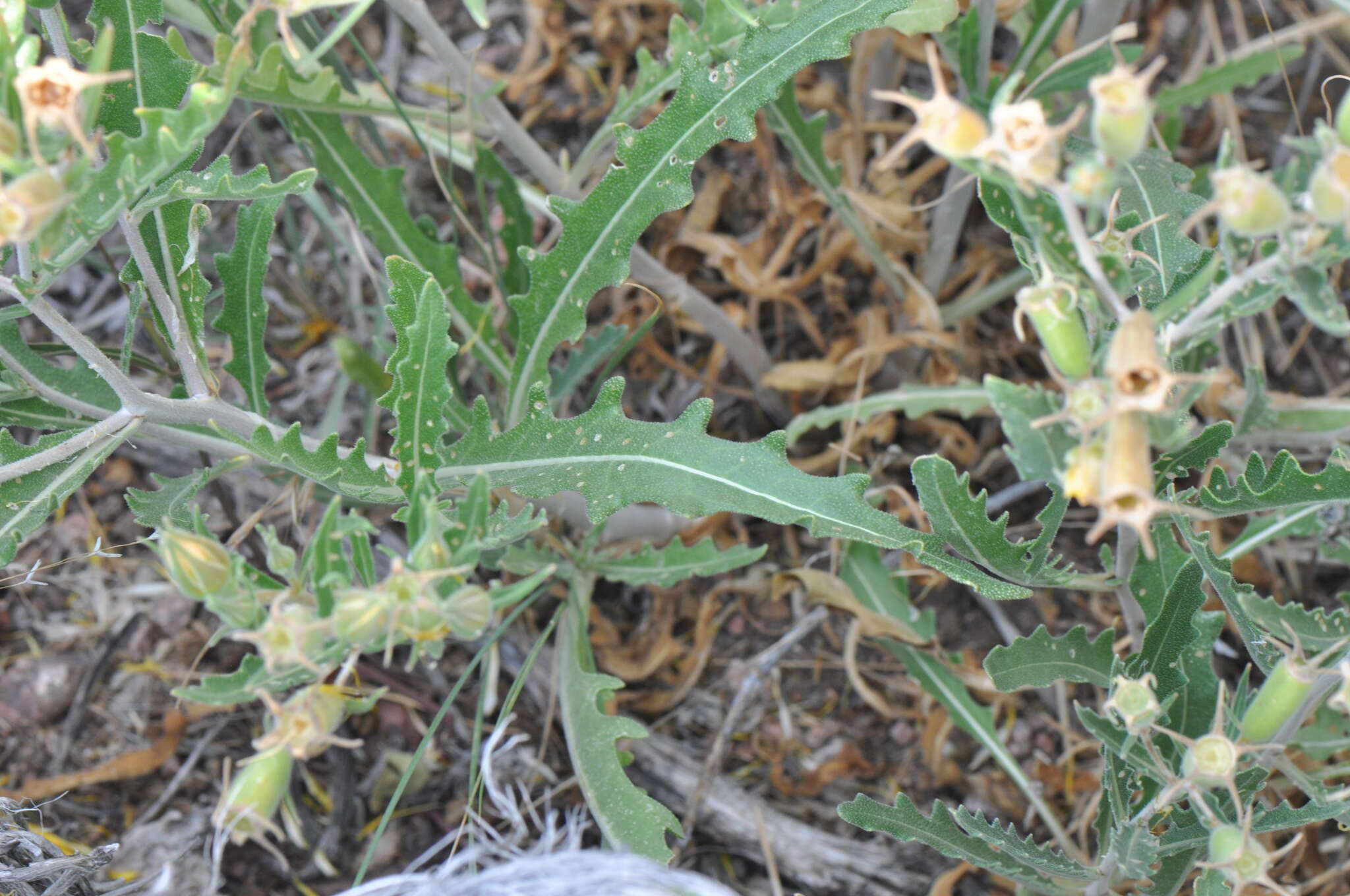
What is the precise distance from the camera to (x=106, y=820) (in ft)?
7.76

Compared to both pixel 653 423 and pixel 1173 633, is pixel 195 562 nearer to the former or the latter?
pixel 653 423

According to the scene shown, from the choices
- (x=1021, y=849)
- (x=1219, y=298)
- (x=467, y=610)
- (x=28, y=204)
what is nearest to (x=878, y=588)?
(x=1021, y=849)

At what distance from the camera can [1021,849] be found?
5.51ft

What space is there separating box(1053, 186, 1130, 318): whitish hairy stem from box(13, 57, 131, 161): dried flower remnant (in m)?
1.02

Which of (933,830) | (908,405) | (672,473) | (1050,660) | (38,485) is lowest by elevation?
(933,830)

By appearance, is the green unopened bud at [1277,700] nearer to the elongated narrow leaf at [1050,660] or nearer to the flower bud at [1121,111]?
the elongated narrow leaf at [1050,660]

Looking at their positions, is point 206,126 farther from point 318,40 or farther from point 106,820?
point 106,820

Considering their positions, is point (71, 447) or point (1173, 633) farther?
point (1173, 633)

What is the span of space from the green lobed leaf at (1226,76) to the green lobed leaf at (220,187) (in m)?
1.94

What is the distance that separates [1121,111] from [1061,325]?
22 cm

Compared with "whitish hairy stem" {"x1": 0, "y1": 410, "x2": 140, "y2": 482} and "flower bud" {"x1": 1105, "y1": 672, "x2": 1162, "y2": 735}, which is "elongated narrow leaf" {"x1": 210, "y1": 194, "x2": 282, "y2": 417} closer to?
"whitish hairy stem" {"x1": 0, "y1": 410, "x2": 140, "y2": 482}

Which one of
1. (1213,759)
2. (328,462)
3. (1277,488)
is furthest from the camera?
(328,462)

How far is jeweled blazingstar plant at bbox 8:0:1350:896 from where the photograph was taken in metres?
1.18

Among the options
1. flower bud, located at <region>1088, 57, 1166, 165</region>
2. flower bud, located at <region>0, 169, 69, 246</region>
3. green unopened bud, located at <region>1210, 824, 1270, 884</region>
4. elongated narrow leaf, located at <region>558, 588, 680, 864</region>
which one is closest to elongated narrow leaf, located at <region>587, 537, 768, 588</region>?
elongated narrow leaf, located at <region>558, 588, 680, 864</region>
